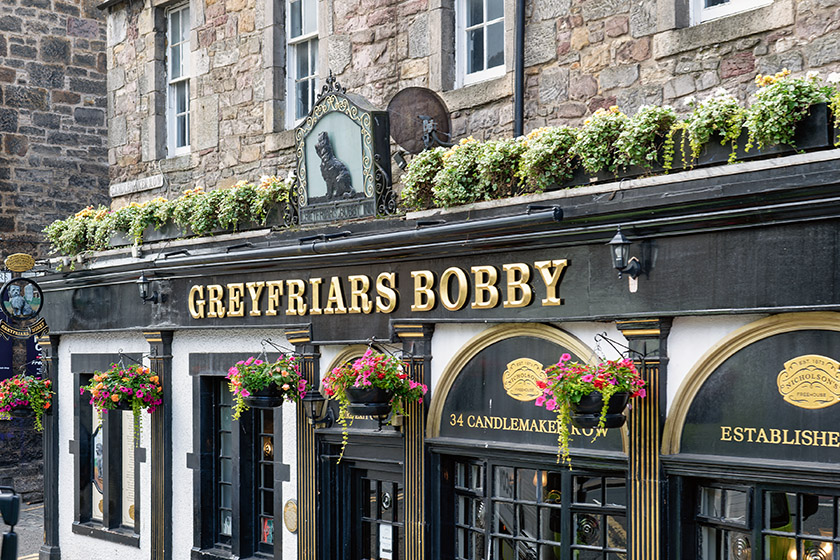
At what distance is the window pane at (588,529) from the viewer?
7.71 meters

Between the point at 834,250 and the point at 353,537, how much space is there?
17.5ft

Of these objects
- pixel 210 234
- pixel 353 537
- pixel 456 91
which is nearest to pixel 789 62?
pixel 456 91

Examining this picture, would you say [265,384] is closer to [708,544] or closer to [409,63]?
[409,63]

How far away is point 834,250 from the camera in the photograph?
6211 mm

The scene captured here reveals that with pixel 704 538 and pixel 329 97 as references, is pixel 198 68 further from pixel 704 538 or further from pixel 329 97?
pixel 704 538

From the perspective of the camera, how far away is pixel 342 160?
9695 millimetres

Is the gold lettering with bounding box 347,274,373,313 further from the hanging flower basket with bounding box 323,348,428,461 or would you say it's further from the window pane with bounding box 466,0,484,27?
the window pane with bounding box 466,0,484,27

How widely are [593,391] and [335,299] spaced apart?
3327 millimetres

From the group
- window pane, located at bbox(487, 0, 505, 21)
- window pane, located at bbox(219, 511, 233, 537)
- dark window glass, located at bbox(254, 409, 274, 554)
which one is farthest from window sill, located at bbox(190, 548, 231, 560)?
window pane, located at bbox(487, 0, 505, 21)

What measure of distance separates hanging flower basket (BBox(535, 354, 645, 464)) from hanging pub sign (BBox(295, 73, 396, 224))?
9.35 ft

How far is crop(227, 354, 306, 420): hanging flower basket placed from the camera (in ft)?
31.2

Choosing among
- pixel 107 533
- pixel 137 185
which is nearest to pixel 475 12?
pixel 137 185

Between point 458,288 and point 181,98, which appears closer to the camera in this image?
point 458,288

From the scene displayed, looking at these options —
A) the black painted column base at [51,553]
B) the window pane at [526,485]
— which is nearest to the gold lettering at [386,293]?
the window pane at [526,485]
